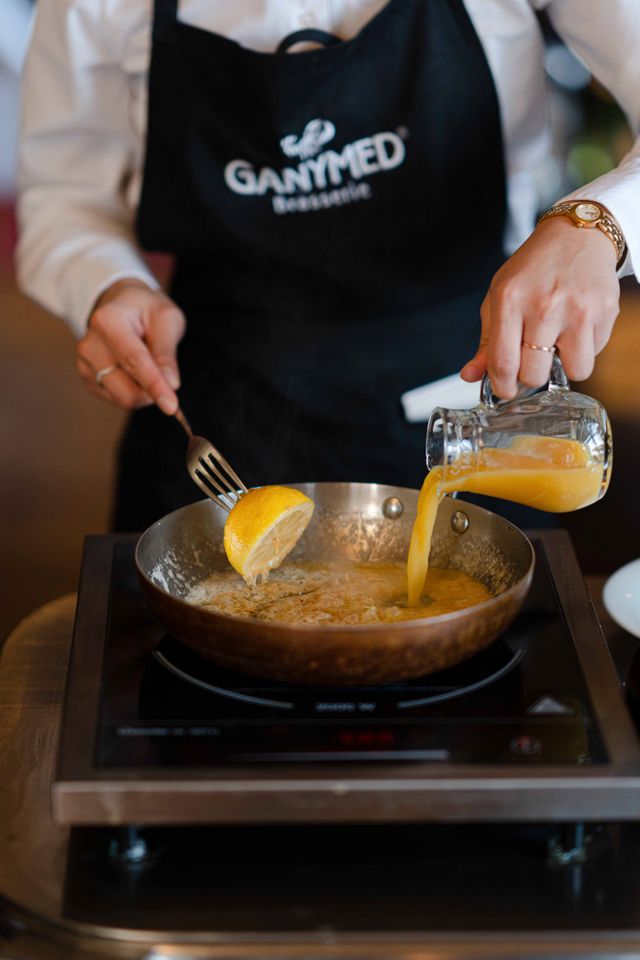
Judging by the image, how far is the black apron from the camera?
182cm

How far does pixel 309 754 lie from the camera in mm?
977

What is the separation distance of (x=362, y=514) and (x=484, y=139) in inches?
30.3

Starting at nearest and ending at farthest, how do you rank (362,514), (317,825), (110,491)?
1. (317,825)
2. (362,514)
3. (110,491)

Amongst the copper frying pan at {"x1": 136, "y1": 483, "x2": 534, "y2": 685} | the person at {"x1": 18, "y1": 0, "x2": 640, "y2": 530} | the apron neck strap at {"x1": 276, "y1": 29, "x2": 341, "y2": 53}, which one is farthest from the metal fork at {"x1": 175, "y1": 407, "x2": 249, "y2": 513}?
the apron neck strap at {"x1": 276, "y1": 29, "x2": 341, "y2": 53}

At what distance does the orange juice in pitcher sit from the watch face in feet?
0.86

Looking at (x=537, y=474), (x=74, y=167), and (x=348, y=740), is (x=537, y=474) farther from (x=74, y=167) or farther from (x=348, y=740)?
(x=74, y=167)

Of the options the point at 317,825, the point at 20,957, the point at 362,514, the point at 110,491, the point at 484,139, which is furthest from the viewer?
the point at 110,491

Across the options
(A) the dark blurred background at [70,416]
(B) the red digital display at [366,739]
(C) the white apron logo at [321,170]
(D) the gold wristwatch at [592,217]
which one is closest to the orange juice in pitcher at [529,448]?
(D) the gold wristwatch at [592,217]

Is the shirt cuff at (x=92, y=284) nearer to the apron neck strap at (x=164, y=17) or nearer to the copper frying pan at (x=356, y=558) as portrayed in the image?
A: the apron neck strap at (x=164, y=17)

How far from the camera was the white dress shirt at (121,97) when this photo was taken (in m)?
1.78

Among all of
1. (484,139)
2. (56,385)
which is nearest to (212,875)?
(484,139)

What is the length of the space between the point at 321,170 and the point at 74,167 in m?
0.56

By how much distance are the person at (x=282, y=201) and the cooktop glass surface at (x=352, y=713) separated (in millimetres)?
642

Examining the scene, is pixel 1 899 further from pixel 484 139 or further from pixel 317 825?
pixel 484 139
